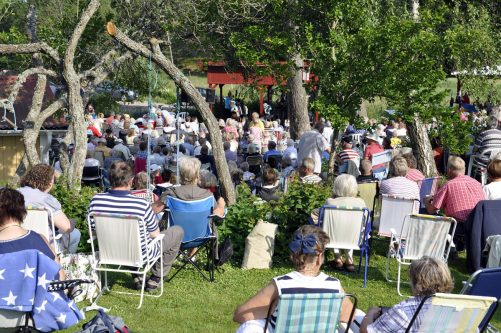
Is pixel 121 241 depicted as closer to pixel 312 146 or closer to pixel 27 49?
pixel 27 49

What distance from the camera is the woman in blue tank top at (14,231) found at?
5141 mm

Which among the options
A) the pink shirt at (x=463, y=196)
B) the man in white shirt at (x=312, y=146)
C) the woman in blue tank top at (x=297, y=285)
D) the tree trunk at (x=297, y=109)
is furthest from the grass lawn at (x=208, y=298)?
the tree trunk at (x=297, y=109)

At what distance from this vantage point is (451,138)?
11.8 meters

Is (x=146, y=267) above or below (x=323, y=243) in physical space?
below

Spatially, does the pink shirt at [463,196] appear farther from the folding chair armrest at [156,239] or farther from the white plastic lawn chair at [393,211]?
the folding chair armrest at [156,239]

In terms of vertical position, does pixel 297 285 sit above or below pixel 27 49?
below

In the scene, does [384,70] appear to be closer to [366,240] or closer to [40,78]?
[366,240]

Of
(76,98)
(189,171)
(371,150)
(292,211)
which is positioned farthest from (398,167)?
(371,150)

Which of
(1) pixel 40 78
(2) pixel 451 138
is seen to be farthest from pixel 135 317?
(2) pixel 451 138

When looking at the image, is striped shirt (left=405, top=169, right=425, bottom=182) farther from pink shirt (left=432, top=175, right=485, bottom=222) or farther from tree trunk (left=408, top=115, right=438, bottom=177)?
tree trunk (left=408, top=115, right=438, bottom=177)

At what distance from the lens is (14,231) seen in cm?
521

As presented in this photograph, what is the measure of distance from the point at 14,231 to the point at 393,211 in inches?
170

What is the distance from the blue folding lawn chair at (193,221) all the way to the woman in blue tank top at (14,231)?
2.53m

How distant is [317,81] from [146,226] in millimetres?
5341
